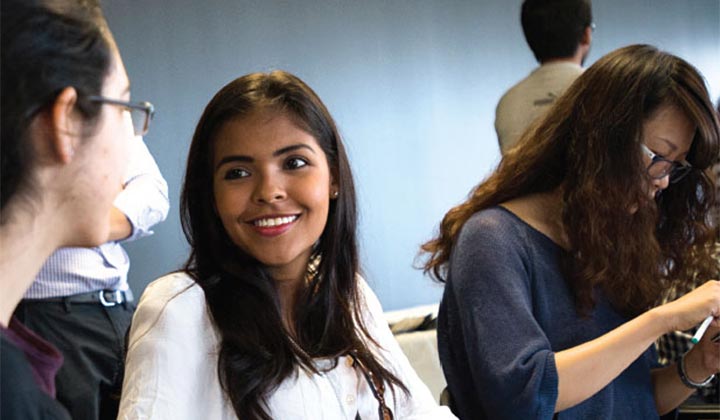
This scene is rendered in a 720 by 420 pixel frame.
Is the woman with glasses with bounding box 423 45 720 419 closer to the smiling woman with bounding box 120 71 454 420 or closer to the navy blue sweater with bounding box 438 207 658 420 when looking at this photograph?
the navy blue sweater with bounding box 438 207 658 420

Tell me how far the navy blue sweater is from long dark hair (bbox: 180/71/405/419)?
0.18 metres

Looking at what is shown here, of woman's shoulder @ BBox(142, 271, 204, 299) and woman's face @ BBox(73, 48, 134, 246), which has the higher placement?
woman's face @ BBox(73, 48, 134, 246)

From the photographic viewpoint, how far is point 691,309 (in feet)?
6.26

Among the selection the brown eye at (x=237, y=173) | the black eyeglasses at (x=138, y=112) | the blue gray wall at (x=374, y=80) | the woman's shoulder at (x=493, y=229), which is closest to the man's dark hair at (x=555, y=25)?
the blue gray wall at (x=374, y=80)

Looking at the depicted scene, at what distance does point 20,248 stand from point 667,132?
54.0 inches

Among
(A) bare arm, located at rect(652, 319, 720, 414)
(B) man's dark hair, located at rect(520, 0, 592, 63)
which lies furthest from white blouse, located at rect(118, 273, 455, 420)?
(B) man's dark hair, located at rect(520, 0, 592, 63)

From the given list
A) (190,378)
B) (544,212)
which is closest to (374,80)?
(544,212)

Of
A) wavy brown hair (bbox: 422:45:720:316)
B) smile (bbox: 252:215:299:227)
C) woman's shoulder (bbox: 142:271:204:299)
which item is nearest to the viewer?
woman's shoulder (bbox: 142:271:204:299)

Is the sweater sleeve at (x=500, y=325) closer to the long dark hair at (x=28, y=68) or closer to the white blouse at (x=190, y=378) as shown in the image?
the white blouse at (x=190, y=378)

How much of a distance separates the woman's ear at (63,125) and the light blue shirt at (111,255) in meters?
1.08

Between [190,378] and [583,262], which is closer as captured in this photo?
[190,378]

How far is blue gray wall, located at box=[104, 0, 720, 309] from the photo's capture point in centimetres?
387

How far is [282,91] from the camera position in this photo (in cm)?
185

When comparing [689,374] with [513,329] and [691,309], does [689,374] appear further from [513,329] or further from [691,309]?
[513,329]
